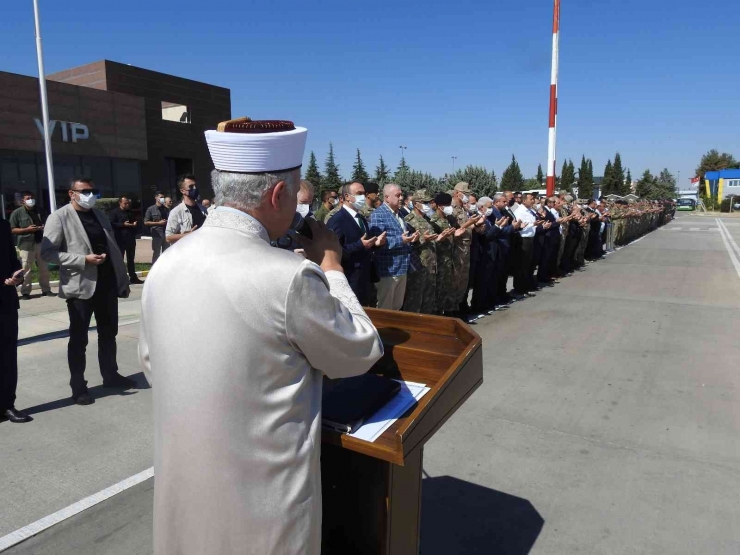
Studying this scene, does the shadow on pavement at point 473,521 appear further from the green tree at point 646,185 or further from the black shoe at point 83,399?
the green tree at point 646,185

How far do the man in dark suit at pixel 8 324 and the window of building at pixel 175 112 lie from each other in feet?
89.7

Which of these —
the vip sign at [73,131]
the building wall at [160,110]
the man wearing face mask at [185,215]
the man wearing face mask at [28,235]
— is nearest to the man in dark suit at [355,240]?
the man wearing face mask at [185,215]

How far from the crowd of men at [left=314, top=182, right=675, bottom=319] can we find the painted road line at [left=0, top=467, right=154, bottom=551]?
2901 millimetres

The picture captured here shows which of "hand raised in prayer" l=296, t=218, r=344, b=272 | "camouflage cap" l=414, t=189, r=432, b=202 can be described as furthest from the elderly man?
"hand raised in prayer" l=296, t=218, r=344, b=272

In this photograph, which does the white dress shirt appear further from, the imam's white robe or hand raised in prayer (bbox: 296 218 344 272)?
the imam's white robe

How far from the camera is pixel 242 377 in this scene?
1.35 metres

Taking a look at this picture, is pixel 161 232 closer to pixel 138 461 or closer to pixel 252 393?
pixel 138 461

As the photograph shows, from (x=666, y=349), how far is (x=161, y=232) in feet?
30.8

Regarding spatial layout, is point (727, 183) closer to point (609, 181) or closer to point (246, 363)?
point (609, 181)

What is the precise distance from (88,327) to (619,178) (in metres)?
93.3

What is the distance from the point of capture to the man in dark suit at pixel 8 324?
13.5 ft

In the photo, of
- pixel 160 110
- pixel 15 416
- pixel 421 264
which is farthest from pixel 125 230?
pixel 160 110

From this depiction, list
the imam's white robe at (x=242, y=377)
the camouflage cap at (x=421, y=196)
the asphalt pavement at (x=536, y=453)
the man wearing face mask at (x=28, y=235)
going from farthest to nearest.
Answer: the man wearing face mask at (x=28, y=235)
the camouflage cap at (x=421, y=196)
the asphalt pavement at (x=536, y=453)
the imam's white robe at (x=242, y=377)

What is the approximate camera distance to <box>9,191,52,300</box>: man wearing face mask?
30.2 ft
